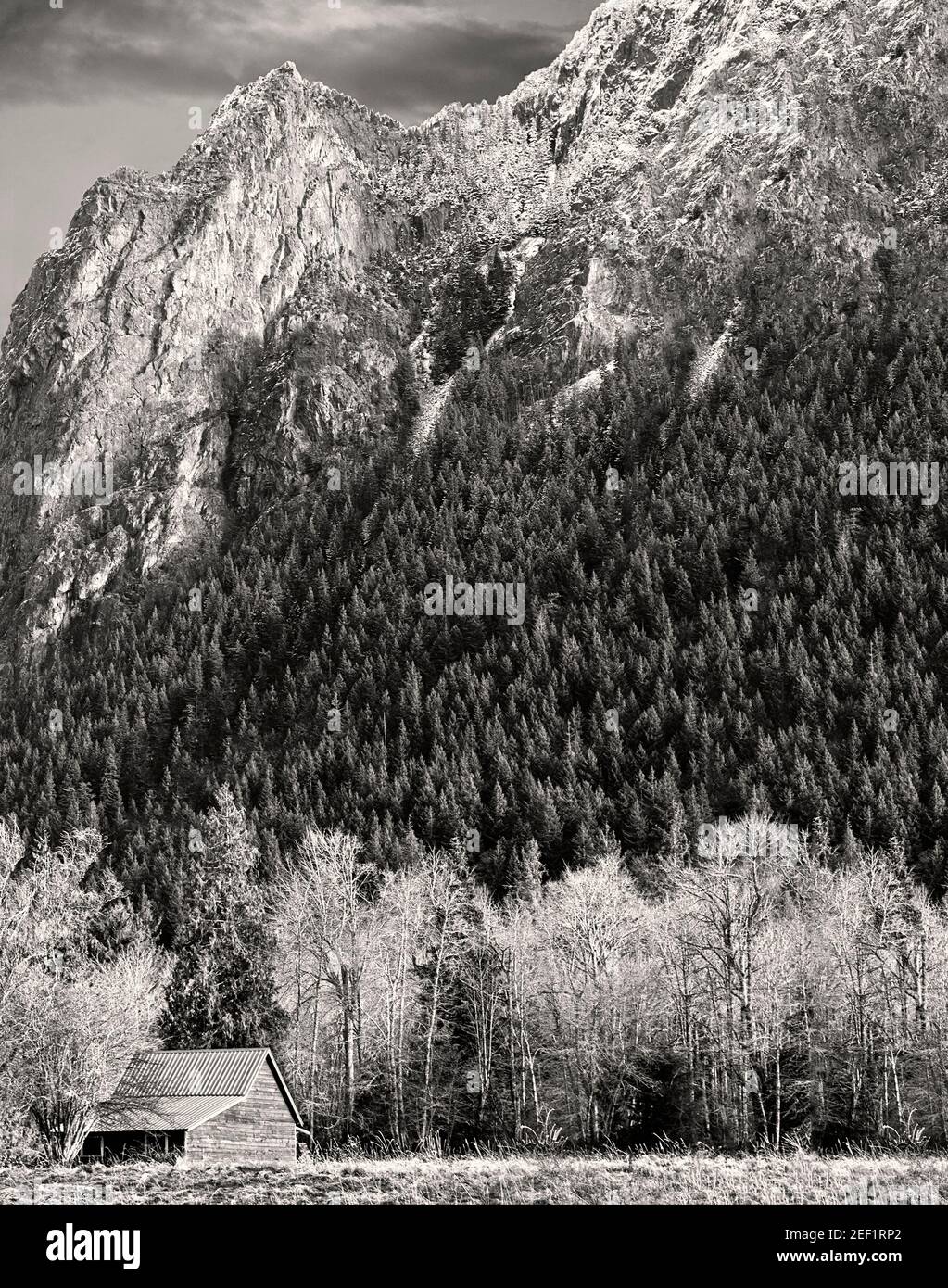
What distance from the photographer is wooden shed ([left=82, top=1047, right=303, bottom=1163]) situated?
6134cm

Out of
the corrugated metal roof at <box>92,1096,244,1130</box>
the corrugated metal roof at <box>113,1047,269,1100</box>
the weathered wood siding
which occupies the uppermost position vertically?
the corrugated metal roof at <box>113,1047,269,1100</box>

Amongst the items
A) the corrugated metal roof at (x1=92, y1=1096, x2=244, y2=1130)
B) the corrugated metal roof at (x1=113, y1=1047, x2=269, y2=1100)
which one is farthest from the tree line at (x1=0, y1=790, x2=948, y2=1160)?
the corrugated metal roof at (x1=92, y1=1096, x2=244, y2=1130)

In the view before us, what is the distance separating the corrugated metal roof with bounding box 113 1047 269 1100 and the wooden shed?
41 mm

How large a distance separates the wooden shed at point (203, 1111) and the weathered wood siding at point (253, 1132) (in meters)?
0.04

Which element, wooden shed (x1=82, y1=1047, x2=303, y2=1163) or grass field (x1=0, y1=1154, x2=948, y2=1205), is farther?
wooden shed (x1=82, y1=1047, x2=303, y2=1163)

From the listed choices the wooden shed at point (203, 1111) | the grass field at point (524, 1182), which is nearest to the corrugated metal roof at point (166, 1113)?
the wooden shed at point (203, 1111)

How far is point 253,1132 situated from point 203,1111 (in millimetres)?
3486

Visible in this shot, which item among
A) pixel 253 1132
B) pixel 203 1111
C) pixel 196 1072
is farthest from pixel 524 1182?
pixel 196 1072

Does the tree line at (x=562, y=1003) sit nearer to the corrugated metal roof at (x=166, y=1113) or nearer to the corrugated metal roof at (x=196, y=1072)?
the corrugated metal roof at (x=196, y=1072)

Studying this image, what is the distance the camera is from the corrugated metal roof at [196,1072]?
64.5 m

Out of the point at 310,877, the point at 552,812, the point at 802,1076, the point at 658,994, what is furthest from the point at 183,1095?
the point at 552,812

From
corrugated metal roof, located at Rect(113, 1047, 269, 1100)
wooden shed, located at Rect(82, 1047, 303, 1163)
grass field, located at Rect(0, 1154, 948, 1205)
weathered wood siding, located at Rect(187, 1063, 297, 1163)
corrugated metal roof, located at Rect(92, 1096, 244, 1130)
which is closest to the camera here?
grass field, located at Rect(0, 1154, 948, 1205)

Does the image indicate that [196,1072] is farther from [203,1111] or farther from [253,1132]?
[203,1111]

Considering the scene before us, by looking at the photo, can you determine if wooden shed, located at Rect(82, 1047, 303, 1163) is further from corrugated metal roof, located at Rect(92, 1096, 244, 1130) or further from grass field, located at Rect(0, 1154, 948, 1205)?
grass field, located at Rect(0, 1154, 948, 1205)
